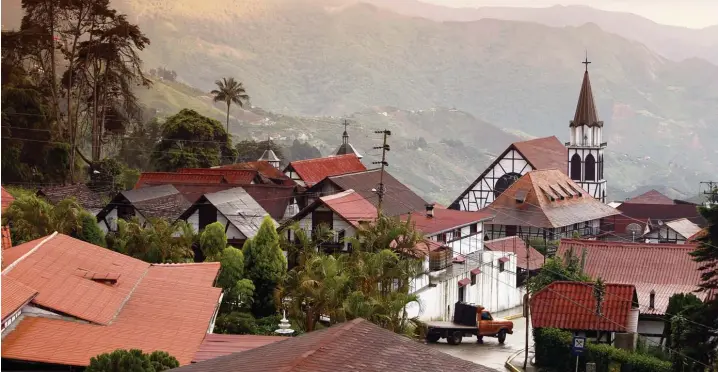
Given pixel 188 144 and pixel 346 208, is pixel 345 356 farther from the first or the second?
pixel 188 144

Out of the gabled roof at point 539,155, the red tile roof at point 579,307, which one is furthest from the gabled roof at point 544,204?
the red tile roof at point 579,307

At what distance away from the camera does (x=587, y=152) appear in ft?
348

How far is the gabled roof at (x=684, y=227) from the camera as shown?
79812 mm

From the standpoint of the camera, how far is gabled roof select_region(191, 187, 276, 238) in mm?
50188

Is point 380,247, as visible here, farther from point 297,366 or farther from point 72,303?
point 297,366

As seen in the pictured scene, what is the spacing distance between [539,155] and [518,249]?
40.8m

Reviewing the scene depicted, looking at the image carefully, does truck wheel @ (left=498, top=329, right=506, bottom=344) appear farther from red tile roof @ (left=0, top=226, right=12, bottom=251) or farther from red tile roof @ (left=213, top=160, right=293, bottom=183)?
red tile roof @ (left=213, top=160, right=293, bottom=183)

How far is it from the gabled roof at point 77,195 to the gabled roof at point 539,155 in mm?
38073

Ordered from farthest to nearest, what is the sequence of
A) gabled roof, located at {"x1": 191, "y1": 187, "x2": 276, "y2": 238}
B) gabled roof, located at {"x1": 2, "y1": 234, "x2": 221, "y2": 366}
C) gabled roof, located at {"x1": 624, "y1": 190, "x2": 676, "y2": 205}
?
gabled roof, located at {"x1": 624, "y1": 190, "x2": 676, "y2": 205}, gabled roof, located at {"x1": 191, "y1": 187, "x2": 276, "y2": 238}, gabled roof, located at {"x1": 2, "y1": 234, "x2": 221, "y2": 366}

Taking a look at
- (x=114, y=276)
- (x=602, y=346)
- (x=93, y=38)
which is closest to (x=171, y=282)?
(x=114, y=276)

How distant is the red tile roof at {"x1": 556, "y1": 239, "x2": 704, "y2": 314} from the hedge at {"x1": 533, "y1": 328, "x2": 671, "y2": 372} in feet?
23.1

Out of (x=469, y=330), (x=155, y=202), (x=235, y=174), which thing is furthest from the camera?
(x=235, y=174)

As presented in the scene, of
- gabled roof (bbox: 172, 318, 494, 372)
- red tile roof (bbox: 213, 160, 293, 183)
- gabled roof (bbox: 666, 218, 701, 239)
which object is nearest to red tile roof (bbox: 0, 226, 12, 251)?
gabled roof (bbox: 172, 318, 494, 372)

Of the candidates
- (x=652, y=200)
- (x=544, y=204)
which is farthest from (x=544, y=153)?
(x=544, y=204)
